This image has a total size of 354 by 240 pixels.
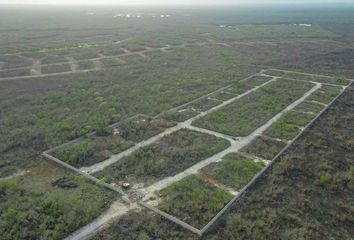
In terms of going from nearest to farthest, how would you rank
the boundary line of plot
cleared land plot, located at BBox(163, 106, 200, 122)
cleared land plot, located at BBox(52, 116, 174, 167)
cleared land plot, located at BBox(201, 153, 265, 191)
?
the boundary line of plot
cleared land plot, located at BBox(201, 153, 265, 191)
cleared land plot, located at BBox(52, 116, 174, 167)
cleared land plot, located at BBox(163, 106, 200, 122)

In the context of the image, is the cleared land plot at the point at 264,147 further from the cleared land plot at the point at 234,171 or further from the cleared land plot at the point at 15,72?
the cleared land plot at the point at 15,72

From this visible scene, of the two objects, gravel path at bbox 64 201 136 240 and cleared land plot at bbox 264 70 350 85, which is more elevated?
gravel path at bbox 64 201 136 240

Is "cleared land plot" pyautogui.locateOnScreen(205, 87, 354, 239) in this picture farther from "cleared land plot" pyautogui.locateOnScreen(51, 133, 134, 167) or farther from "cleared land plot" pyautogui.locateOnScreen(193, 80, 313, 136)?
"cleared land plot" pyautogui.locateOnScreen(51, 133, 134, 167)

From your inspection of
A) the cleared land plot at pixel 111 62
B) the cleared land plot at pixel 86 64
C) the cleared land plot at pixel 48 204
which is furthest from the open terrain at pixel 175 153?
the cleared land plot at pixel 111 62

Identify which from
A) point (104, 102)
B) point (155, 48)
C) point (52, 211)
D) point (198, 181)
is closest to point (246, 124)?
point (198, 181)

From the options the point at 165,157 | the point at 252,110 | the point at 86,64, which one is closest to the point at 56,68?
the point at 86,64

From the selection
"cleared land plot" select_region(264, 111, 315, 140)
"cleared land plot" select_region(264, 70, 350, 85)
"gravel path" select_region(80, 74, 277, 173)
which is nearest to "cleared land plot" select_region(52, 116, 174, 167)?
"gravel path" select_region(80, 74, 277, 173)

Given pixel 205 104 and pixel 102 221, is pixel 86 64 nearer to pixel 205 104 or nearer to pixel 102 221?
pixel 205 104
